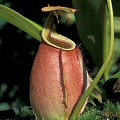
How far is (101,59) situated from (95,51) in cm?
4

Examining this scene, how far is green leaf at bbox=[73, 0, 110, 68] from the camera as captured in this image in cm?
161

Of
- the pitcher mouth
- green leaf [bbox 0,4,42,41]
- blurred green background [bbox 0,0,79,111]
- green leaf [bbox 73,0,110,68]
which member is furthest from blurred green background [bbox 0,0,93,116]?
the pitcher mouth

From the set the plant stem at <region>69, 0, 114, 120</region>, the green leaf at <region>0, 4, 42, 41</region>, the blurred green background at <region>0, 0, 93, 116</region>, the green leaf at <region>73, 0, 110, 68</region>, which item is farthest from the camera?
the blurred green background at <region>0, 0, 93, 116</region>

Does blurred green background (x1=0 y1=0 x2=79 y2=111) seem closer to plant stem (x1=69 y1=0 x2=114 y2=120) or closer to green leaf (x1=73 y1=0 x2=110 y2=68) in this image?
green leaf (x1=73 y1=0 x2=110 y2=68)

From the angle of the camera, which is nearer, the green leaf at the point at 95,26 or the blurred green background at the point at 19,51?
the green leaf at the point at 95,26

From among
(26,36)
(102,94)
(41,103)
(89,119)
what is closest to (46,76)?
(41,103)

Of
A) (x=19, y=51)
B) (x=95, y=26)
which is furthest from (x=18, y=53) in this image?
(x=95, y=26)

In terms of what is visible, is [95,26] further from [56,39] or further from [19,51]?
[19,51]

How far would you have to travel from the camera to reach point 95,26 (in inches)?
66.7

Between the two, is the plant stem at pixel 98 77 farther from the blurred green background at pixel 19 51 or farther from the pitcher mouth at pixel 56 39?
the blurred green background at pixel 19 51

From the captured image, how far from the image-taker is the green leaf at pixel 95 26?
5.29 ft

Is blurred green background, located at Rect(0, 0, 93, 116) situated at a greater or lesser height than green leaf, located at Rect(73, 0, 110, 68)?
lesser

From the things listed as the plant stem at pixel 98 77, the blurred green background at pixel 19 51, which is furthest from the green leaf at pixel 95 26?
the blurred green background at pixel 19 51

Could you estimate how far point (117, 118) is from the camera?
141 cm
